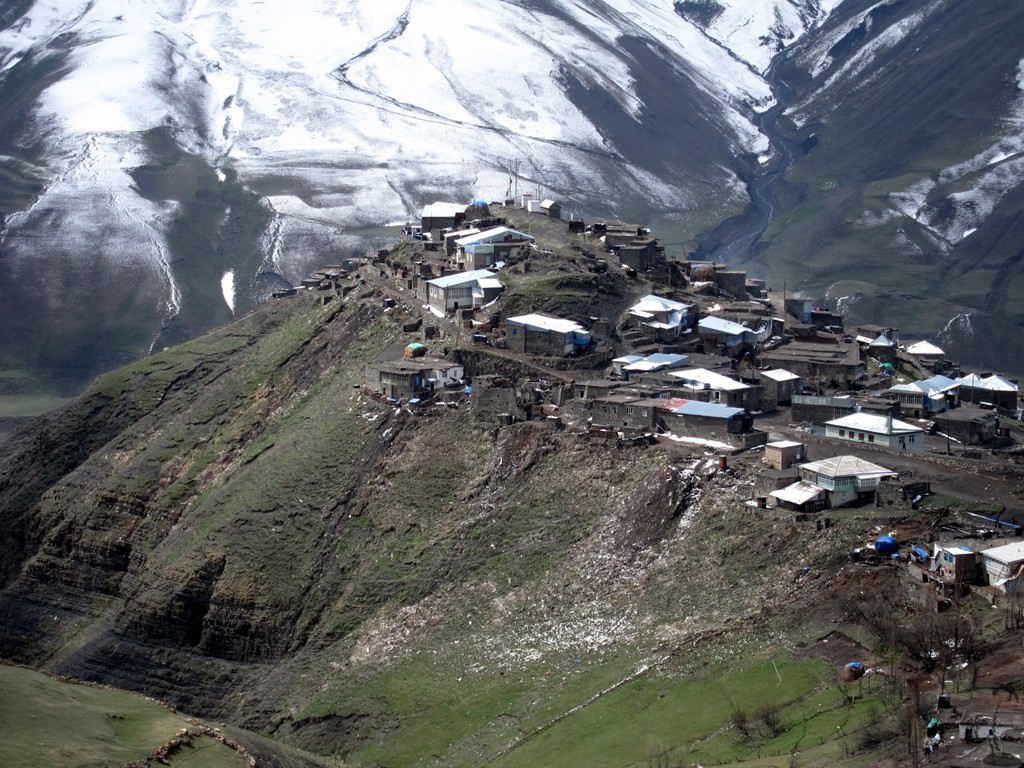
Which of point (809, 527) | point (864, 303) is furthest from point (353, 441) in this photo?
point (864, 303)

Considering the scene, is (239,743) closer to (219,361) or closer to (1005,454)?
(1005,454)

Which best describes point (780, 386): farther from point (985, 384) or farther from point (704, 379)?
point (985, 384)

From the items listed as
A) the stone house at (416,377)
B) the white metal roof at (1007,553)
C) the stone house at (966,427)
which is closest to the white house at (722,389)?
the stone house at (966,427)

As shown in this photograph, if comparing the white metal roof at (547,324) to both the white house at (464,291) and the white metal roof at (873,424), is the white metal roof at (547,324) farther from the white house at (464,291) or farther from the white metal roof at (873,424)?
the white metal roof at (873,424)

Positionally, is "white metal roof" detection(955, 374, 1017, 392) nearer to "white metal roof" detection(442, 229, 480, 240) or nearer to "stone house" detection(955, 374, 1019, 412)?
"stone house" detection(955, 374, 1019, 412)

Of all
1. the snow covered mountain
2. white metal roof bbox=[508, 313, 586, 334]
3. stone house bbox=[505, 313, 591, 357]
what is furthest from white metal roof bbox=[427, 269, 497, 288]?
the snow covered mountain

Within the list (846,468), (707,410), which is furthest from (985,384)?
(846,468)
